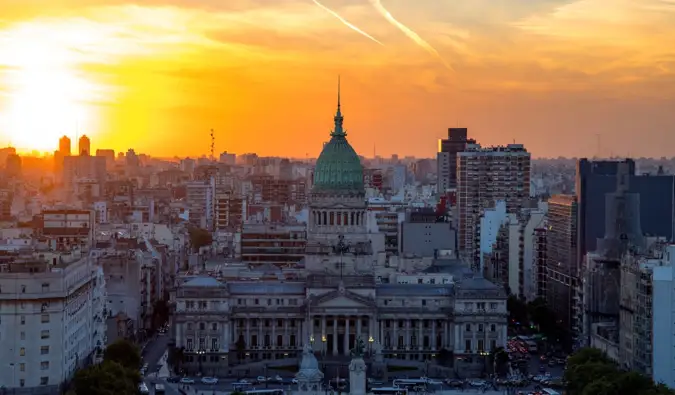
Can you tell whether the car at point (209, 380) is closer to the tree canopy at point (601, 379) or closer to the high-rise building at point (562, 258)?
the tree canopy at point (601, 379)

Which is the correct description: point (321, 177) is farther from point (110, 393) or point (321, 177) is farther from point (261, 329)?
point (110, 393)

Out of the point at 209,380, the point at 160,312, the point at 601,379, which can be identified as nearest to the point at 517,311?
the point at 160,312

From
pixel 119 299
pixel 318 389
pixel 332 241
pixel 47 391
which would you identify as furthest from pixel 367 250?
pixel 47 391

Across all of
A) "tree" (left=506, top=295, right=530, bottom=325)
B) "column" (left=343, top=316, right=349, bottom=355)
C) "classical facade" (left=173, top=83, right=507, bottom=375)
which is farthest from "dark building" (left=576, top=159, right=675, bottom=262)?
"column" (left=343, top=316, right=349, bottom=355)

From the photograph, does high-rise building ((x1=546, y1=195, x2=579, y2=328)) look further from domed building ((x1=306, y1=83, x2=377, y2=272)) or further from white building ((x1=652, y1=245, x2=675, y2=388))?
white building ((x1=652, y1=245, x2=675, y2=388))

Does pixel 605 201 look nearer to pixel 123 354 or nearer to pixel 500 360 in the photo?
pixel 500 360

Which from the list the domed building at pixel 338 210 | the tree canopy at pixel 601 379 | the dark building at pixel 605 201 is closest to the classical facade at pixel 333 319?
the domed building at pixel 338 210
